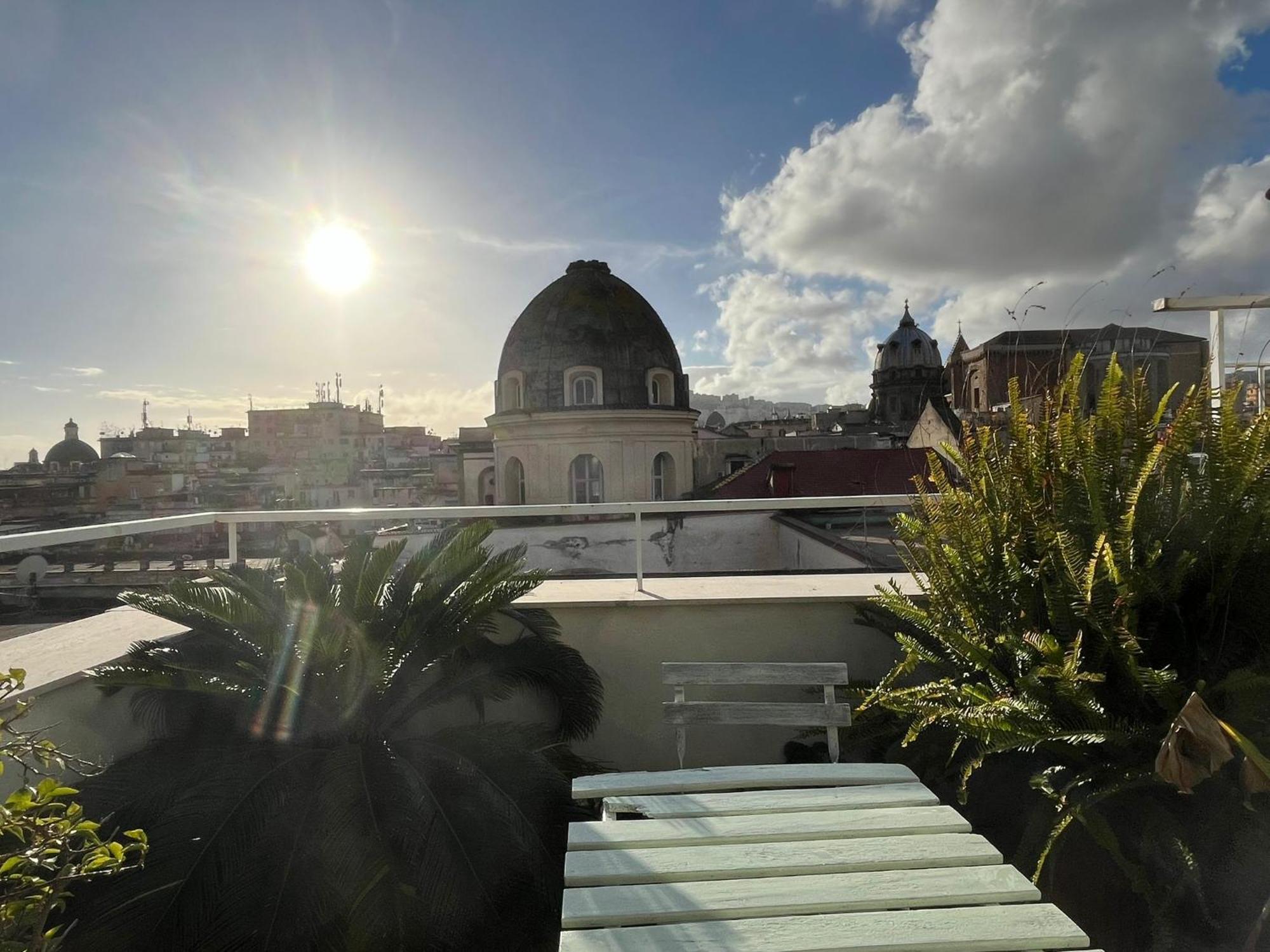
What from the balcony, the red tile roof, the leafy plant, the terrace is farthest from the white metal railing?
the red tile roof

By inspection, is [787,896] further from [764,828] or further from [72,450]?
[72,450]

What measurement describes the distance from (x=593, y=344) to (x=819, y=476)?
31.4 feet

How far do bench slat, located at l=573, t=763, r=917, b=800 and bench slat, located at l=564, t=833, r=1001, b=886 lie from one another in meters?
0.40

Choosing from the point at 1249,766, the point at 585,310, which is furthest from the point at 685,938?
the point at 585,310

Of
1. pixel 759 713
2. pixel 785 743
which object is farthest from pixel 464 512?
pixel 785 743

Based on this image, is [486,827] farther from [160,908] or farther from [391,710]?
[160,908]

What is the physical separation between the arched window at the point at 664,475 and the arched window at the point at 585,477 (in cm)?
196

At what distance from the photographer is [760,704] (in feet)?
10.4

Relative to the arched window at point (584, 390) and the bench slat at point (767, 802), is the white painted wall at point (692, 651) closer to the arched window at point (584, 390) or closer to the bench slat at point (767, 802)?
the bench slat at point (767, 802)

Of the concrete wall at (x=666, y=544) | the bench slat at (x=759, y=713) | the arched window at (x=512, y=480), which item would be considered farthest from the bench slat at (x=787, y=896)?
the arched window at (x=512, y=480)

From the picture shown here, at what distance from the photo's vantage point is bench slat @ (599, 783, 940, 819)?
2486 millimetres

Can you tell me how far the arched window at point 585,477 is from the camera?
25734 mm

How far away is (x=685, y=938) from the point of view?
1868 mm

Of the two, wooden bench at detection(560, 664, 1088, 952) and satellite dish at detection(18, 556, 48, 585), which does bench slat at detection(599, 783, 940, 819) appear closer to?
wooden bench at detection(560, 664, 1088, 952)
